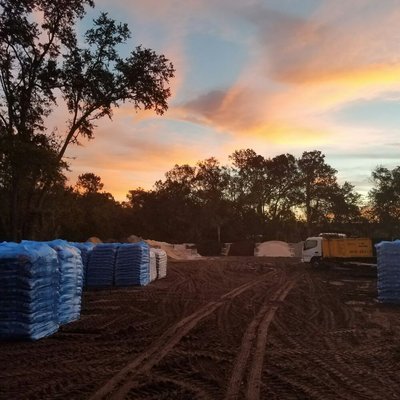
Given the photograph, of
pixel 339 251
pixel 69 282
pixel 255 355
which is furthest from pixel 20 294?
pixel 339 251

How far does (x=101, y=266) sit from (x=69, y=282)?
8482 mm

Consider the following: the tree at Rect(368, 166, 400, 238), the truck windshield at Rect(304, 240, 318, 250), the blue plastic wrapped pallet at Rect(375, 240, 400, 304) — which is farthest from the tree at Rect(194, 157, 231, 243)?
the blue plastic wrapped pallet at Rect(375, 240, 400, 304)

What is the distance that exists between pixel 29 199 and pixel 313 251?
60.6 feet

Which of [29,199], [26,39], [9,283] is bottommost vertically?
[9,283]

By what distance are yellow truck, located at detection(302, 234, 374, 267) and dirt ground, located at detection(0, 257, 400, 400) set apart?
16.6 meters

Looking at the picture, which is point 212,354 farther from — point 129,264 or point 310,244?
point 310,244

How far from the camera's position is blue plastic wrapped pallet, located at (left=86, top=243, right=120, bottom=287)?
741 inches

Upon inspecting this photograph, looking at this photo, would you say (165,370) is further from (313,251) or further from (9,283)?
(313,251)

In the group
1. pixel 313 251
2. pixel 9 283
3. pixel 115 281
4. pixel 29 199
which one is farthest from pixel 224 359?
pixel 313 251

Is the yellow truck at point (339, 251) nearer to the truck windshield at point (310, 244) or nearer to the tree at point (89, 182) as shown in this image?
the truck windshield at point (310, 244)

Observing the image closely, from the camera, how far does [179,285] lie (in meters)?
20.2

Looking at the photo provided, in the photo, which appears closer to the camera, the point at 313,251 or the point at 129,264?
the point at 129,264

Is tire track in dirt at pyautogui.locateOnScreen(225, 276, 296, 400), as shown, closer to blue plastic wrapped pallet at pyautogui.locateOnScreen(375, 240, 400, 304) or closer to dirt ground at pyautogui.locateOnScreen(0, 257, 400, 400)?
dirt ground at pyautogui.locateOnScreen(0, 257, 400, 400)

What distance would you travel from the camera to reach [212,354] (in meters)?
7.87
